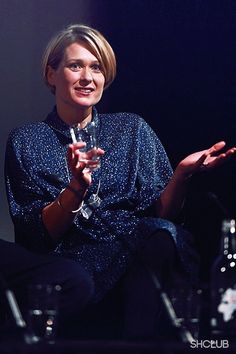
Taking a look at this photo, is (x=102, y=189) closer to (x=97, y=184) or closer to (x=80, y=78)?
(x=97, y=184)

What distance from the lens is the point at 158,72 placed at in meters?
3.02

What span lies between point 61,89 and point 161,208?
1.52 ft


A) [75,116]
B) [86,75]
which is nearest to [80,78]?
[86,75]

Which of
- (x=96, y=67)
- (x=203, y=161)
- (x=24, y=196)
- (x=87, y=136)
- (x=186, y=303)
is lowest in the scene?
(x=186, y=303)

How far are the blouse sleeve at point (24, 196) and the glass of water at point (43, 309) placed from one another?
261 millimetres

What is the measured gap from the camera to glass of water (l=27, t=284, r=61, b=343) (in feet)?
7.13

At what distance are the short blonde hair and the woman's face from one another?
0.02 meters

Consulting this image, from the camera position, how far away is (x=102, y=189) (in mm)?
2570

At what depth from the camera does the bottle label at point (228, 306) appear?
2047mm

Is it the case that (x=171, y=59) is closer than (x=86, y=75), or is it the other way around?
(x=86, y=75)

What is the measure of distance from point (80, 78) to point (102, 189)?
1.09ft

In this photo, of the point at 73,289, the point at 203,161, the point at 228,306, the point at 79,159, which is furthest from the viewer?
the point at 203,161

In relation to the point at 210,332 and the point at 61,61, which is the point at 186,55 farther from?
the point at 210,332

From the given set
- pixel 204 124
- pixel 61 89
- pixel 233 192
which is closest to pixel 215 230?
pixel 233 192
